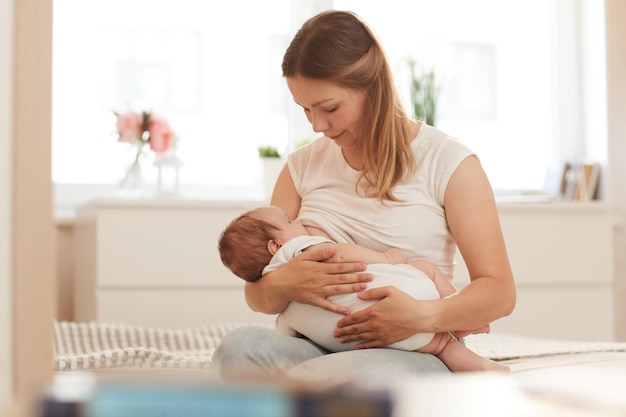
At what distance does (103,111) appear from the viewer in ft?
11.5

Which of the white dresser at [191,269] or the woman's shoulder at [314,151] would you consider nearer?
the woman's shoulder at [314,151]

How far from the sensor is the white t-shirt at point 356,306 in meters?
1.52

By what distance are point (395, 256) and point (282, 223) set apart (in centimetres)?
23

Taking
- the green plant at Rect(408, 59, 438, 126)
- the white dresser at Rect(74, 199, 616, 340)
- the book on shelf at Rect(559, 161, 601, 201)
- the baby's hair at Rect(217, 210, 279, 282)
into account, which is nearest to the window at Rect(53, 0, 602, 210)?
the green plant at Rect(408, 59, 438, 126)

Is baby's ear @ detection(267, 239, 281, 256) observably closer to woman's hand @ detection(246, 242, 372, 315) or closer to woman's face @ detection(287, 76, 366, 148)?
woman's hand @ detection(246, 242, 372, 315)

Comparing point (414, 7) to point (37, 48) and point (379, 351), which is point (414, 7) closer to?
point (379, 351)

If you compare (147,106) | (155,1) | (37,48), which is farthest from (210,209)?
(37,48)

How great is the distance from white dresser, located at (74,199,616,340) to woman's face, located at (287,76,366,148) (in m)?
1.36

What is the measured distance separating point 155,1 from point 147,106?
16.6 inches

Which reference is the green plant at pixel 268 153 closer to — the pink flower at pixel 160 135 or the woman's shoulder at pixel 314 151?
the pink flower at pixel 160 135

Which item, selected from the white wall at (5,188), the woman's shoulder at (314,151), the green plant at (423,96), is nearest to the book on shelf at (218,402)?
the white wall at (5,188)

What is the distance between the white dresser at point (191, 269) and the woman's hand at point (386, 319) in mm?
1510

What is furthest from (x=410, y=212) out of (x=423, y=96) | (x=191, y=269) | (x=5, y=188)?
(x=423, y=96)

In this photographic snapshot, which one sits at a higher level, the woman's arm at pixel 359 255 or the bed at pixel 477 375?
the woman's arm at pixel 359 255
